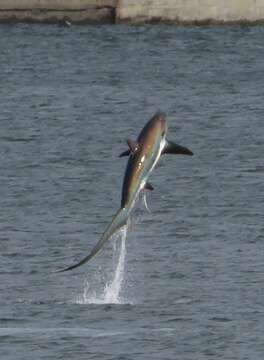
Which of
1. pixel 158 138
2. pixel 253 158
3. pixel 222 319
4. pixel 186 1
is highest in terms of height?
pixel 158 138

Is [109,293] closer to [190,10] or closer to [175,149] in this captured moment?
[175,149]

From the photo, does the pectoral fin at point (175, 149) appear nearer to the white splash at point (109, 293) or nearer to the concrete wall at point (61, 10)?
the white splash at point (109, 293)

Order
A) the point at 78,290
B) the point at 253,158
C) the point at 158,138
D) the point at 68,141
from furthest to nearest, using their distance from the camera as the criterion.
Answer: the point at 68,141, the point at 253,158, the point at 78,290, the point at 158,138

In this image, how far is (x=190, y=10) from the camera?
8706cm

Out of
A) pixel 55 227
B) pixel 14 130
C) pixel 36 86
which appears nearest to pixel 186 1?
pixel 36 86

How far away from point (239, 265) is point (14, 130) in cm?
2048

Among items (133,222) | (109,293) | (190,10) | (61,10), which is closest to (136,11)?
(190,10)

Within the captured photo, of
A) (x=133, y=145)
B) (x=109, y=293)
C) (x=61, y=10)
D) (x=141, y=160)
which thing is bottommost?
(x=61, y=10)

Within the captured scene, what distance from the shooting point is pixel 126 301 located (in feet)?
78.3

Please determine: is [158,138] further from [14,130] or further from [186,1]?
[186,1]

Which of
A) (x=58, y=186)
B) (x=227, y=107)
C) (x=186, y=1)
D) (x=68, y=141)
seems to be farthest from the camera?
(x=186, y=1)

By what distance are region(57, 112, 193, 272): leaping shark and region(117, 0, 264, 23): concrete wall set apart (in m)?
69.1

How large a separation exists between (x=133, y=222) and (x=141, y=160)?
13.8 metres

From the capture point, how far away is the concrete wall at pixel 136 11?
86812 mm
